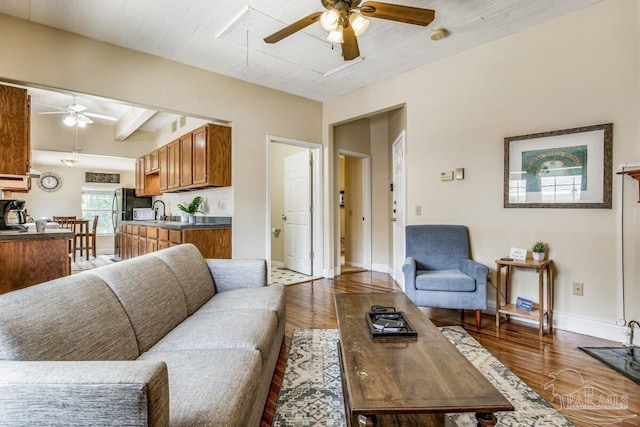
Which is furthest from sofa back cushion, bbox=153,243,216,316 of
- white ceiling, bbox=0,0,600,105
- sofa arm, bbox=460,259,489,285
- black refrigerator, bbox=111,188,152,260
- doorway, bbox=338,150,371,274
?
black refrigerator, bbox=111,188,152,260

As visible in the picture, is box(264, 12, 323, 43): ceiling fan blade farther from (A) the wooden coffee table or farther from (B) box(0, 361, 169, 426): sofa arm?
(B) box(0, 361, 169, 426): sofa arm

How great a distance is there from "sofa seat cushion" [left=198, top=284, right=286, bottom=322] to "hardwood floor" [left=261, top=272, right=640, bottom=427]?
427 mm

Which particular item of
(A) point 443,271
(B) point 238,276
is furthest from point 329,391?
(A) point 443,271

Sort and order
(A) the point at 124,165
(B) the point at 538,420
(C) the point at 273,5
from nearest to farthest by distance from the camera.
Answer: (B) the point at 538,420
(C) the point at 273,5
(A) the point at 124,165

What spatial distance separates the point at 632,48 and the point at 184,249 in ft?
12.8

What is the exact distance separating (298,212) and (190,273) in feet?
10.3

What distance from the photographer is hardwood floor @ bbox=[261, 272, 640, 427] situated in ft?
5.82

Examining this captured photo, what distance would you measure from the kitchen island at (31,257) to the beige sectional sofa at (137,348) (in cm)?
109

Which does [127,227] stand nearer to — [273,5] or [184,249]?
[184,249]

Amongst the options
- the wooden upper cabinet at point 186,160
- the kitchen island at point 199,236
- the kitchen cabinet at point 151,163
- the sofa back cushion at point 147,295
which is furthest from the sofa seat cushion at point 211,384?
the kitchen cabinet at point 151,163

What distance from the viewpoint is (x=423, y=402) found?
1069 mm

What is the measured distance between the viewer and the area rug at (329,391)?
5.27 feet

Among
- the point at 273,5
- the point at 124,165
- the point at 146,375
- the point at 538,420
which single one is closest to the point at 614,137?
the point at 538,420

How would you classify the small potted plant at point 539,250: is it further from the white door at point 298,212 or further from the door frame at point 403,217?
the white door at point 298,212
